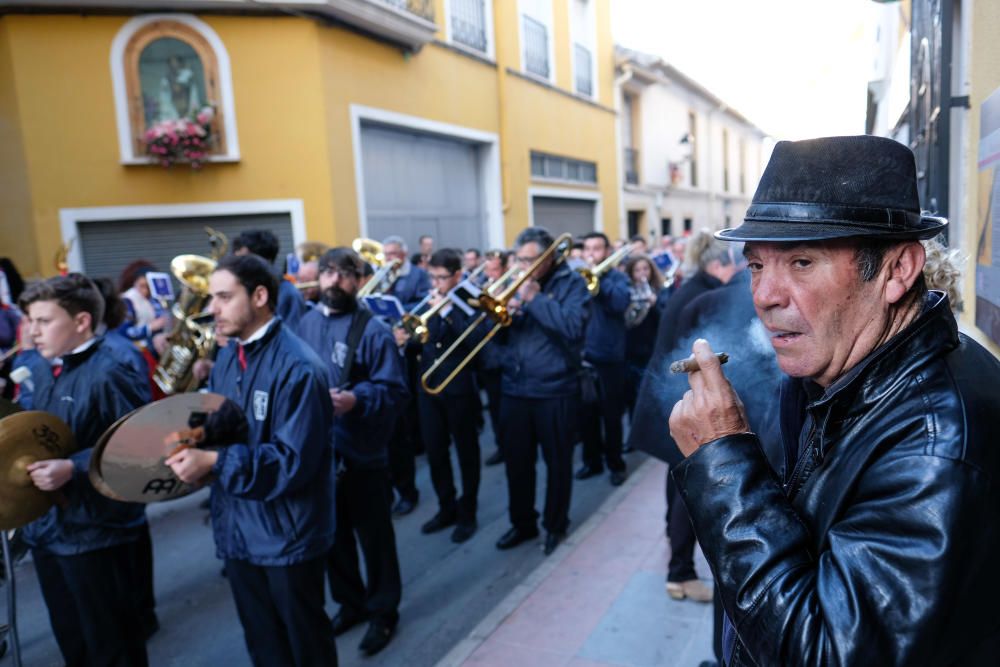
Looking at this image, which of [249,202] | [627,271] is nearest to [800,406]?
[627,271]

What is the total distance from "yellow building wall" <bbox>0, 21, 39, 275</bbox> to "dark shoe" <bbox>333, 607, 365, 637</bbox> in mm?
7531

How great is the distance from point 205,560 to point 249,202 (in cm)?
584

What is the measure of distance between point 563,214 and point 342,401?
13476 mm

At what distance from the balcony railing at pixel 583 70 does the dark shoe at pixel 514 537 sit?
559 inches

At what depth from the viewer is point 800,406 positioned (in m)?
1.46

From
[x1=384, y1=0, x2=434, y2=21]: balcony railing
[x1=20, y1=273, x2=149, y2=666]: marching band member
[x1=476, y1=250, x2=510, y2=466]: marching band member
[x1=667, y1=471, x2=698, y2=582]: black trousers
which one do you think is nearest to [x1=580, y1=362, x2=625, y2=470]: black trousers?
[x1=476, y1=250, x2=510, y2=466]: marching band member

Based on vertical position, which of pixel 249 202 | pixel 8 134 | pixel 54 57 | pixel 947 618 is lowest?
pixel 947 618

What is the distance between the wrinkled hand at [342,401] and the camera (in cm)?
346

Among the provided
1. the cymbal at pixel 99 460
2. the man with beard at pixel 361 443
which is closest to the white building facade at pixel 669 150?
the man with beard at pixel 361 443

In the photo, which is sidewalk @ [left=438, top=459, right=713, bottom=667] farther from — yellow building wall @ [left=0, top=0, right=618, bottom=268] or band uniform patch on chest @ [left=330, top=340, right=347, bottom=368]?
yellow building wall @ [left=0, top=0, right=618, bottom=268]

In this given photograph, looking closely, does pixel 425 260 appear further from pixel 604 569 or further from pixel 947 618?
pixel 947 618

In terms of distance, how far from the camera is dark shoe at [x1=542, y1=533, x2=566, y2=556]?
4.64 m

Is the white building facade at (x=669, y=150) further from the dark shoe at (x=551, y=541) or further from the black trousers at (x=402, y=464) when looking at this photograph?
the dark shoe at (x=551, y=541)

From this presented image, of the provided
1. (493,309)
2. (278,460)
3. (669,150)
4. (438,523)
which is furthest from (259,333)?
(669,150)
